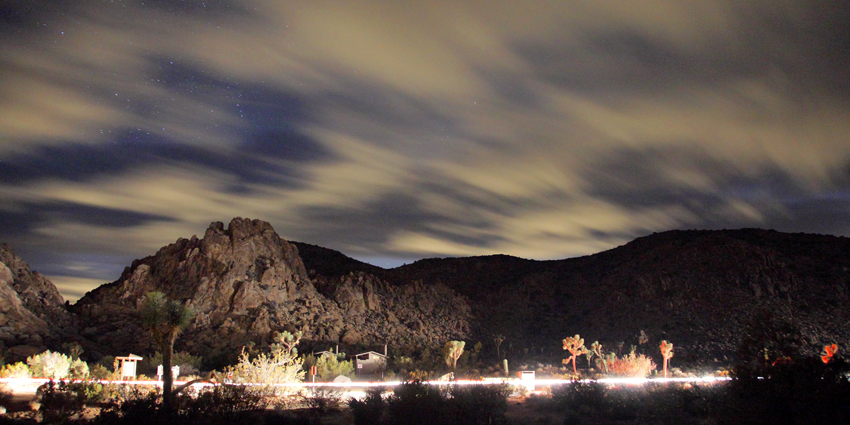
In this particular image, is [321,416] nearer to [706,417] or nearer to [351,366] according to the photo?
[706,417]

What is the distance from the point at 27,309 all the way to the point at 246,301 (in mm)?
19451

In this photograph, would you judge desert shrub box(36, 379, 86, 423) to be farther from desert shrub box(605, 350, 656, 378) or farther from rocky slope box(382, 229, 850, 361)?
rocky slope box(382, 229, 850, 361)

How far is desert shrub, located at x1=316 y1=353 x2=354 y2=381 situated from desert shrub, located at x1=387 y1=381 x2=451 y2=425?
853 inches

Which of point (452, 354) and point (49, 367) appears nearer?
point (49, 367)

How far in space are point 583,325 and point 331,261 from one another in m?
44.6

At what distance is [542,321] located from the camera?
285 ft

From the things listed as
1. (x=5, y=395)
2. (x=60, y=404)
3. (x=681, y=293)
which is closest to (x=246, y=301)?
(x=5, y=395)

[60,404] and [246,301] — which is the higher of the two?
[246,301]

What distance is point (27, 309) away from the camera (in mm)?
51344

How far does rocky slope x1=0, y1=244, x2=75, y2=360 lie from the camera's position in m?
46.6

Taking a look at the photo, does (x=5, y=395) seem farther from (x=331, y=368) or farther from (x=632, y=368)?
(x=632, y=368)

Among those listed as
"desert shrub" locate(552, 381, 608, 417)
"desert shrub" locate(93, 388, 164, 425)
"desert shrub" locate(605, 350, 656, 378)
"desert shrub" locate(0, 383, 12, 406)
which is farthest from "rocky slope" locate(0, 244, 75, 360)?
"desert shrub" locate(605, 350, 656, 378)

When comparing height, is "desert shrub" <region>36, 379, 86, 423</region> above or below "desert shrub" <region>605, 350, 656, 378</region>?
above

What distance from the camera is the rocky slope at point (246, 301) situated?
56.3 m
